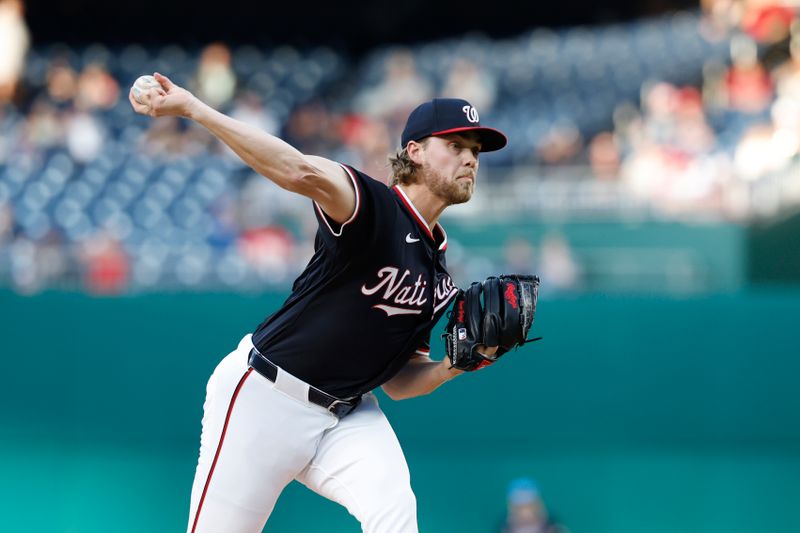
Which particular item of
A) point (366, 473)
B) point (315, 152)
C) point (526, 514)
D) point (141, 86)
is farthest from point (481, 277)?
point (141, 86)

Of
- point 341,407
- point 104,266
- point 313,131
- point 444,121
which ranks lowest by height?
point 341,407

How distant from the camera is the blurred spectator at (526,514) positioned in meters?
6.21

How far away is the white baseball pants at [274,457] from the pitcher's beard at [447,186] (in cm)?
77

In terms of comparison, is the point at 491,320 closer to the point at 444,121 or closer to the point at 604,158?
the point at 444,121

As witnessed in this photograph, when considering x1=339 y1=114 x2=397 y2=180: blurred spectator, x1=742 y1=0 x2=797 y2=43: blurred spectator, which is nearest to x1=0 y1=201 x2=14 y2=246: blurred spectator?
x1=339 y1=114 x2=397 y2=180: blurred spectator

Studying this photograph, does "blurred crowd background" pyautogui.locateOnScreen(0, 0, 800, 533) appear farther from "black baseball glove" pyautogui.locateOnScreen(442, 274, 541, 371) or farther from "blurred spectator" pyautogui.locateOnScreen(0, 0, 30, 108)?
"black baseball glove" pyautogui.locateOnScreen(442, 274, 541, 371)

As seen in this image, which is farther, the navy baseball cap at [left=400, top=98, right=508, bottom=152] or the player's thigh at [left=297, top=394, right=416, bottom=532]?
the navy baseball cap at [left=400, top=98, right=508, bottom=152]

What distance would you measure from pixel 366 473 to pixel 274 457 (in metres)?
0.30

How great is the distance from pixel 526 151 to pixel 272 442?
25.8 ft

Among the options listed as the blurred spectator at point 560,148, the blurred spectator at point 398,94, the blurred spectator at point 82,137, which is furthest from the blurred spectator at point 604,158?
the blurred spectator at point 82,137

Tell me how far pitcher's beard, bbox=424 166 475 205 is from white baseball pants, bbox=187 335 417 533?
77 centimetres

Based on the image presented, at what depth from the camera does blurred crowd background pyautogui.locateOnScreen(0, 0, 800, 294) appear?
741 centimetres

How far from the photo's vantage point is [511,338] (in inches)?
142

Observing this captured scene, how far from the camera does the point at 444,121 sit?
3605 millimetres
